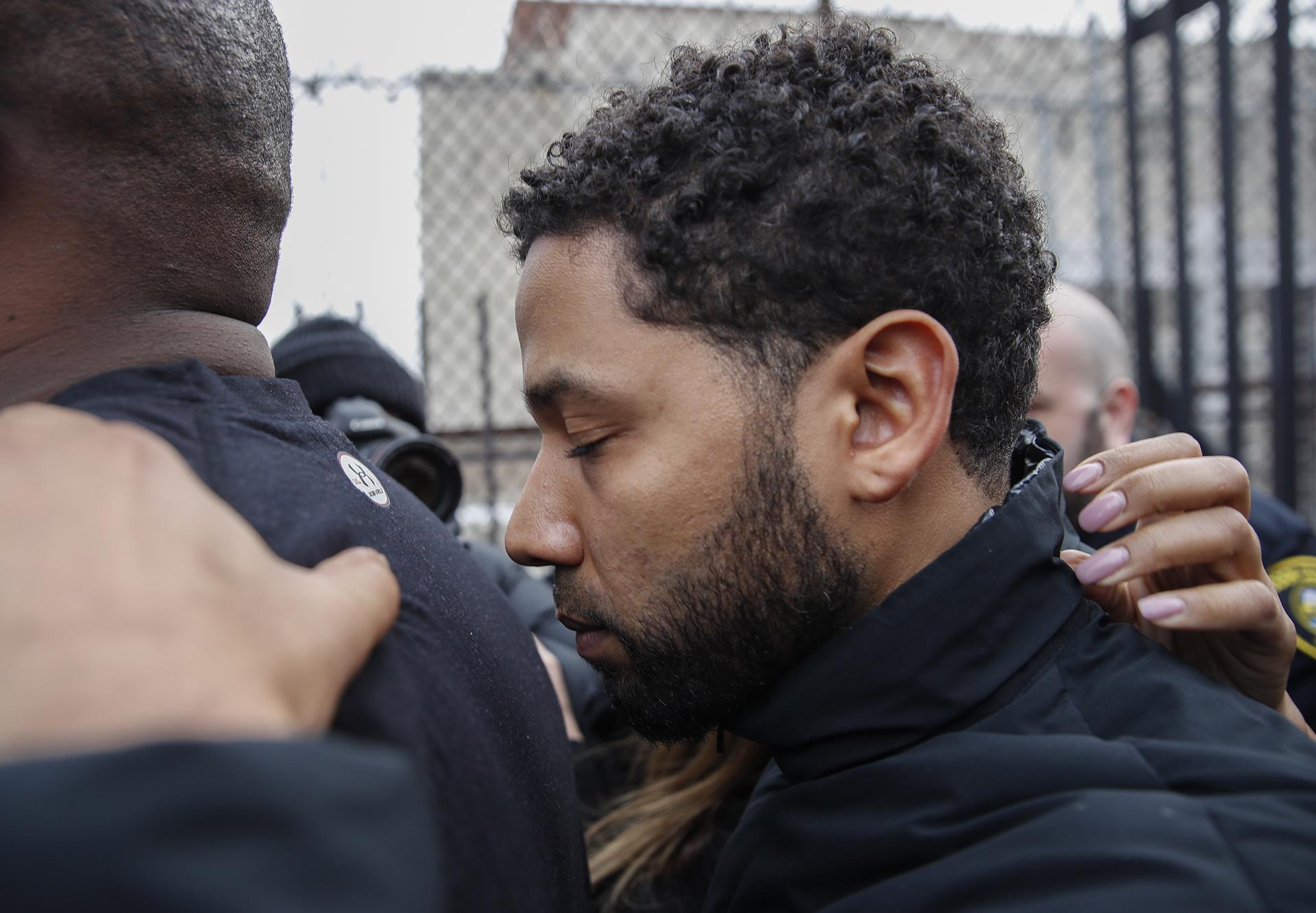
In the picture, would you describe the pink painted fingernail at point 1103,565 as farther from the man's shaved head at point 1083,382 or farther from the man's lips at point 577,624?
the man's shaved head at point 1083,382

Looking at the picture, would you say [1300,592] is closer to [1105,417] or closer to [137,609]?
[1105,417]

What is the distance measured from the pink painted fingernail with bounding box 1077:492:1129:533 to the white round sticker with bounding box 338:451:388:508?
881 mm

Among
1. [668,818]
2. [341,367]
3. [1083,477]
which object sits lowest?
[668,818]

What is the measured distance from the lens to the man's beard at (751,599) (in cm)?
121

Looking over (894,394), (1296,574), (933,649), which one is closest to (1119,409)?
(1296,574)

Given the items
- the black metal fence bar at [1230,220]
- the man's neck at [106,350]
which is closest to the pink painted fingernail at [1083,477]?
the man's neck at [106,350]

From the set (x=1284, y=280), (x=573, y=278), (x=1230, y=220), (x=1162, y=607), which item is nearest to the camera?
(x=1162, y=607)

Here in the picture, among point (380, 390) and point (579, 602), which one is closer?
point (579, 602)

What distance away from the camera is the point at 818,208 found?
1239mm

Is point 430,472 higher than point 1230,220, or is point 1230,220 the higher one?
point 1230,220

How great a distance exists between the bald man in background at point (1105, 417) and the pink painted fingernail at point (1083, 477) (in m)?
1.08

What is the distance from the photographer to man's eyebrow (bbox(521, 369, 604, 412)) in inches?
48.4

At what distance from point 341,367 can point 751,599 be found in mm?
1825

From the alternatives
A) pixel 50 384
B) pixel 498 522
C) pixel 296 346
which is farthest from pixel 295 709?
pixel 498 522
